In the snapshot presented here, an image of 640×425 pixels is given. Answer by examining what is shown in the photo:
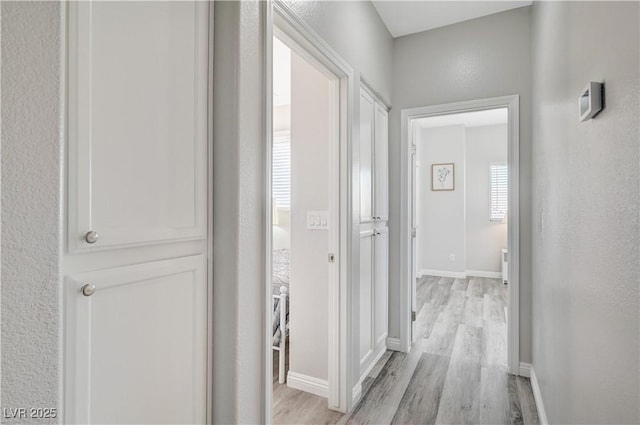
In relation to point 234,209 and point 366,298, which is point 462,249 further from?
point 234,209

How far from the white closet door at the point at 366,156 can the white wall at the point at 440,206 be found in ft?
12.7

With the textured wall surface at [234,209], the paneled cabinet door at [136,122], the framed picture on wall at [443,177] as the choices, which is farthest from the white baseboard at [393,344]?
the framed picture on wall at [443,177]

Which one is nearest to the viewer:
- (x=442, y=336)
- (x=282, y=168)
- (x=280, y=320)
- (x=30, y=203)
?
(x=30, y=203)

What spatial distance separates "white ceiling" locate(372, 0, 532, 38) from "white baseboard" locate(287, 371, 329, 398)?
9.26 feet

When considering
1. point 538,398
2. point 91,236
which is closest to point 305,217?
point 91,236

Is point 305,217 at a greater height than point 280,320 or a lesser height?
greater

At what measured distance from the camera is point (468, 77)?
2.86 meters

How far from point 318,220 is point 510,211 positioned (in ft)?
5.07

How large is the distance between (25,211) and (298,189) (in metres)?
1.80

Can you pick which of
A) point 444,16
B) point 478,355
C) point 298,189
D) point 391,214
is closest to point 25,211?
point 298,189

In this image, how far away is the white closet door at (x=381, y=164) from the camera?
9.28 ft

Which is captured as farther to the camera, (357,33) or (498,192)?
(498,192)

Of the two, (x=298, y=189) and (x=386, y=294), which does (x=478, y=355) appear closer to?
(x=386, y=294)

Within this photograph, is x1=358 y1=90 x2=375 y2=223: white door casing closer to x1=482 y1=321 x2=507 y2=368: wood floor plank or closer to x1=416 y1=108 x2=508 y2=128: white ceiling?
x1=482 y1=321 x2=507 y2=368: wood floor plank
